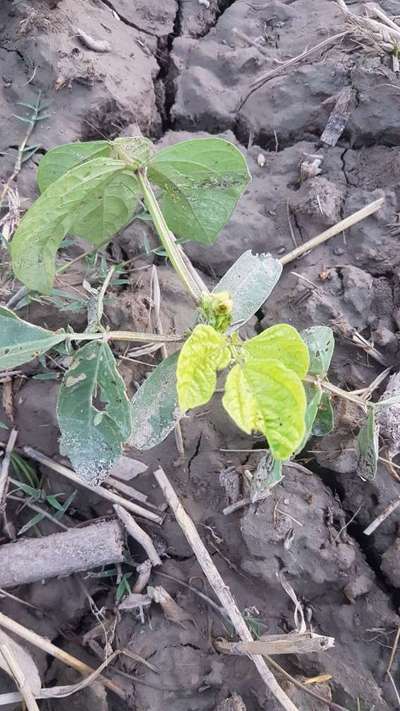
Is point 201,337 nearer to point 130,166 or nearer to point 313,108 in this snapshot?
point 130,166

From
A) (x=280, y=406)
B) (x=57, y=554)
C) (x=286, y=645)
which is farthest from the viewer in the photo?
(x=57, y=554)

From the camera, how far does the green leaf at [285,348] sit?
1312 mm

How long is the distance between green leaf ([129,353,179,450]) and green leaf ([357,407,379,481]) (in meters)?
0.50

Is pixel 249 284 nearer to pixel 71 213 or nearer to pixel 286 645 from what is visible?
pixel 71 213

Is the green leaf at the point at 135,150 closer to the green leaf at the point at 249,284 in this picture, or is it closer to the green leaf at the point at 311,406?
A: the green leaf at the point at 249,284

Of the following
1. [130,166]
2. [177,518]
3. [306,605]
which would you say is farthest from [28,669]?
[130,166]

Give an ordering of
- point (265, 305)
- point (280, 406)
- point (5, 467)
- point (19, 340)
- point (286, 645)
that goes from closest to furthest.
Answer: point (280, 406) → point (19, 340) → point (286, 645) → point (5, 467) → point (265, 305)

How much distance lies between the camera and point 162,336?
60.5 inches

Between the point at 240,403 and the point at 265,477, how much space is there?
407 millimetres

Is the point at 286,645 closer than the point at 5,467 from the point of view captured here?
Yes

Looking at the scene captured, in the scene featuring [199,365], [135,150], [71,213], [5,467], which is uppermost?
[135,150]

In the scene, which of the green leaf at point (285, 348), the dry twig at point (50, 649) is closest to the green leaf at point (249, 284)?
the green leaf at point (285, 348)

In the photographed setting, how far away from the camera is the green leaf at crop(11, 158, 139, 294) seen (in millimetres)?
1436

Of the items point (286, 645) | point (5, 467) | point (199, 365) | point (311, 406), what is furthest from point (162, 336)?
point (286, 645)
